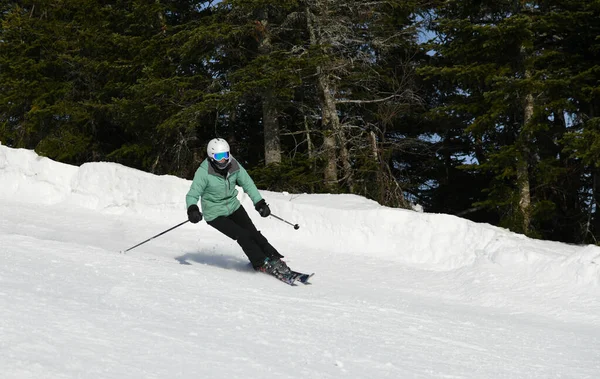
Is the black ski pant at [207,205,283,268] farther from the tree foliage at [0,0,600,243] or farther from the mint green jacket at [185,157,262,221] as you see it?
the tree foliage at [0,0,600,243]

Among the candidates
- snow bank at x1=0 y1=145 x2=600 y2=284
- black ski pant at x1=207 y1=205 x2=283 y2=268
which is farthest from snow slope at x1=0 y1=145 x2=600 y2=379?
black ski pant at x1=207 y1=205 x2=283 y2=268

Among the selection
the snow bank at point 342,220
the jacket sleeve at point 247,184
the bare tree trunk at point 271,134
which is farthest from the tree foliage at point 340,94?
the jacket sleeve at point 247,184

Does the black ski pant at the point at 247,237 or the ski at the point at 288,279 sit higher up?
the black ski pant at the point at 247,237

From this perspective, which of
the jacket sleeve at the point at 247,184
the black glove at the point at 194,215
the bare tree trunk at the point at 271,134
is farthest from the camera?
the bare tree trunk at the point at 271,134

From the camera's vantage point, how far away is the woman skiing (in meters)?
8.38

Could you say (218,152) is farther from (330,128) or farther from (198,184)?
(330,128)

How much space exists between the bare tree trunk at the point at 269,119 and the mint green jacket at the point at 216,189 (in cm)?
718

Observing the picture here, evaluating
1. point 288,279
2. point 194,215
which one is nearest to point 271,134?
point 194,215

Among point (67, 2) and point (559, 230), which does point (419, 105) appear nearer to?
point (559, 230)

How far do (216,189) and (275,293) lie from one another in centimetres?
212

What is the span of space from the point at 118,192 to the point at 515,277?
24.4 ft

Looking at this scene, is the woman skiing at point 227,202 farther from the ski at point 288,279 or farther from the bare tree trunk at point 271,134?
the bare tree trunk at point 271,134

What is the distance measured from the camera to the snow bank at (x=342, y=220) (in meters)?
8.98

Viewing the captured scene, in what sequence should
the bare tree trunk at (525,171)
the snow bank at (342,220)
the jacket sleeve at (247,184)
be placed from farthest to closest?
the bare tree trunk at (525,171) → the snow bank at (342,220) → the jacket sleeve at (247,184)
